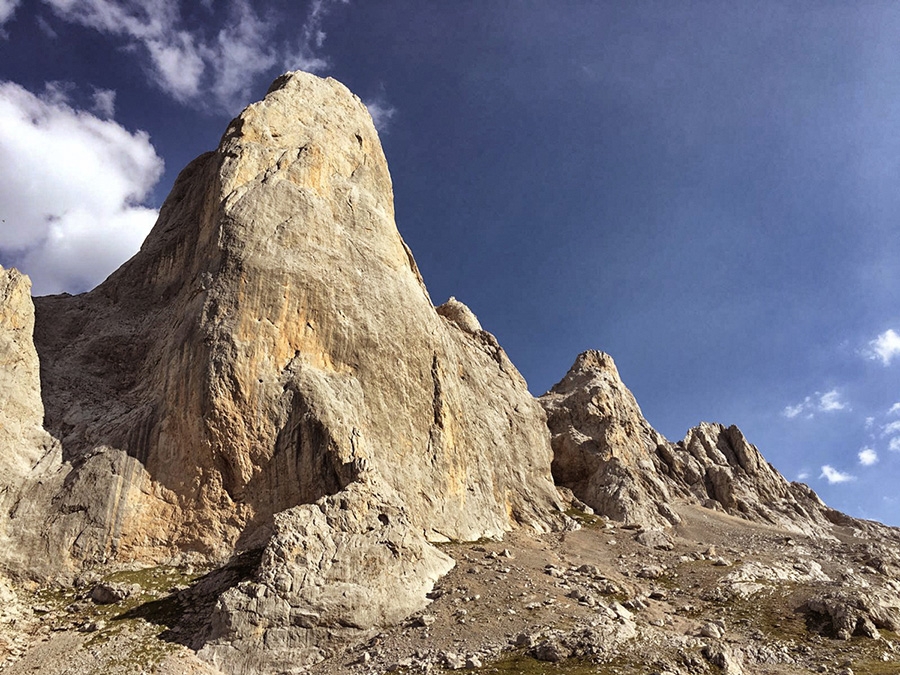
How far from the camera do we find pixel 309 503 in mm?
44531

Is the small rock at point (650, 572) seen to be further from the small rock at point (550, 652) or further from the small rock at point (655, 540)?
the small rock at point (550, 652)

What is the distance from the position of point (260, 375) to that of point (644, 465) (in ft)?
225

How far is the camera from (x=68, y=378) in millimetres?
54125

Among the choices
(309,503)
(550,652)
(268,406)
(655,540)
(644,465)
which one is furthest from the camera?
(644,465)

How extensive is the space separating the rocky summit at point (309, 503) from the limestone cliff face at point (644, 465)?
4228 mm

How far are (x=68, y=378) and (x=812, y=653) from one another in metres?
60.3

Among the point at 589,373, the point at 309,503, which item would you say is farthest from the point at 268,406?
the point at 589,373

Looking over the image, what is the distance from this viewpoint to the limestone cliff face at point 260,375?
4462 cm

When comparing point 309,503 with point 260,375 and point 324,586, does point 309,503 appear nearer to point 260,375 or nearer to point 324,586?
point 324,586

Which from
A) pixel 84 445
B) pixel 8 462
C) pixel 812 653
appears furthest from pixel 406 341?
pixel 812 653

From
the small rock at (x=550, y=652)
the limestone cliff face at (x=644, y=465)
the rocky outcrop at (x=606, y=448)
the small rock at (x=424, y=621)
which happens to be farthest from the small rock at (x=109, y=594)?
the limestone cliff face at (x=644, y=465)

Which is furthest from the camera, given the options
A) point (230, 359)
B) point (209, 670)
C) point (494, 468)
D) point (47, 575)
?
point (494, 468)

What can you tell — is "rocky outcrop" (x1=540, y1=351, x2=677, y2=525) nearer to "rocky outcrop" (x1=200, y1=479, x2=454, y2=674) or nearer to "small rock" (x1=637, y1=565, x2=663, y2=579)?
"small rock" (x1=637, y1=565, x2=663, y2=579)

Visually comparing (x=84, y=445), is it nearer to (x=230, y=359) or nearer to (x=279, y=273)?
(x=230, y=359)
